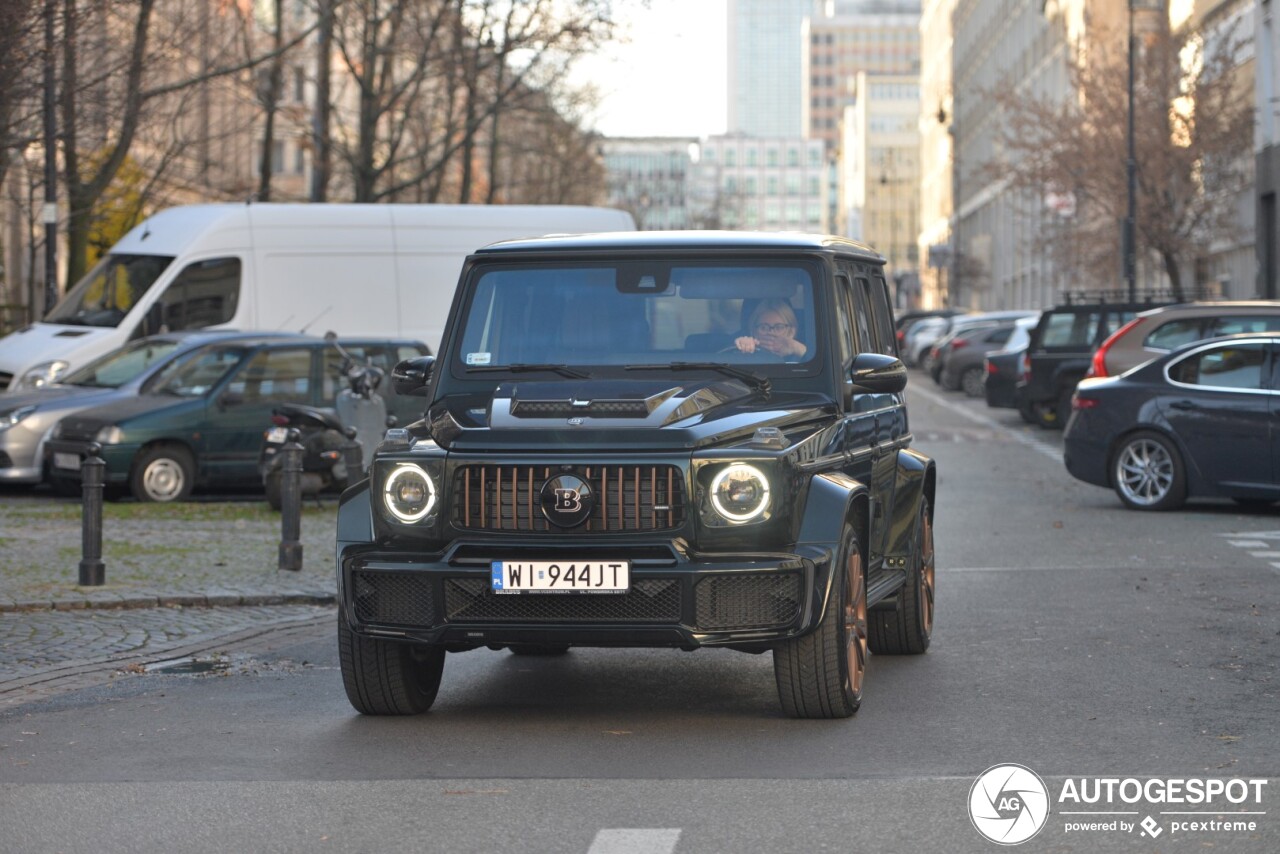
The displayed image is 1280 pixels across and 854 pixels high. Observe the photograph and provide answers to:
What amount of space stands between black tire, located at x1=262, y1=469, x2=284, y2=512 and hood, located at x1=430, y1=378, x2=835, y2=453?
988cm

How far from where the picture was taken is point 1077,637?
1047cm

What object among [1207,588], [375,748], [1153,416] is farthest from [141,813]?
[1153,416]

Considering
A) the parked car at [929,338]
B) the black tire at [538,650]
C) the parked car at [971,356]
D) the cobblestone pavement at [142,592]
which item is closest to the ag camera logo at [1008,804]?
the black tire at [538,650]

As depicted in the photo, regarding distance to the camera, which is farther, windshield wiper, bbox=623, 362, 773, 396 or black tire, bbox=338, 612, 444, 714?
windshield wiper, bbox=623, 362, 773, 396

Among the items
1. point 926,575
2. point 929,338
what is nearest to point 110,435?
point 926,575

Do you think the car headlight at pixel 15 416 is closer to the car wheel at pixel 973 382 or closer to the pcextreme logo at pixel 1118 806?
the pcextreme logo at pixel 1118 806

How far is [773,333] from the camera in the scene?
28.5ft

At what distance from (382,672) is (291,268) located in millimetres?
19971

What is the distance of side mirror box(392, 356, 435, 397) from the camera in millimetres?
8930

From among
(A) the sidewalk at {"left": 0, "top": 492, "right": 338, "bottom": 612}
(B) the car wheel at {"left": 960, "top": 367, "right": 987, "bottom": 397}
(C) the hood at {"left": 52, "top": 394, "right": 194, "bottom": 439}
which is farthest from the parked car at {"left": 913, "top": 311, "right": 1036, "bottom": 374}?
(A) the sidewalk at {"left": 0, "top": 492, "right": 338, "bottom": 612}

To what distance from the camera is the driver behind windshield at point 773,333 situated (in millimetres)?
8664

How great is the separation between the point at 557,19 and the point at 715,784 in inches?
1323

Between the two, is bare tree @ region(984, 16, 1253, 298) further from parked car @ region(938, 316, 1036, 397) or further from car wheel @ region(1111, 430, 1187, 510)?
car wheel @ region(1111, 430, 1187, 510)

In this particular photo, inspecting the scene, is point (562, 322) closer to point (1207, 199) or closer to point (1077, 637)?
point (1077, 637)
